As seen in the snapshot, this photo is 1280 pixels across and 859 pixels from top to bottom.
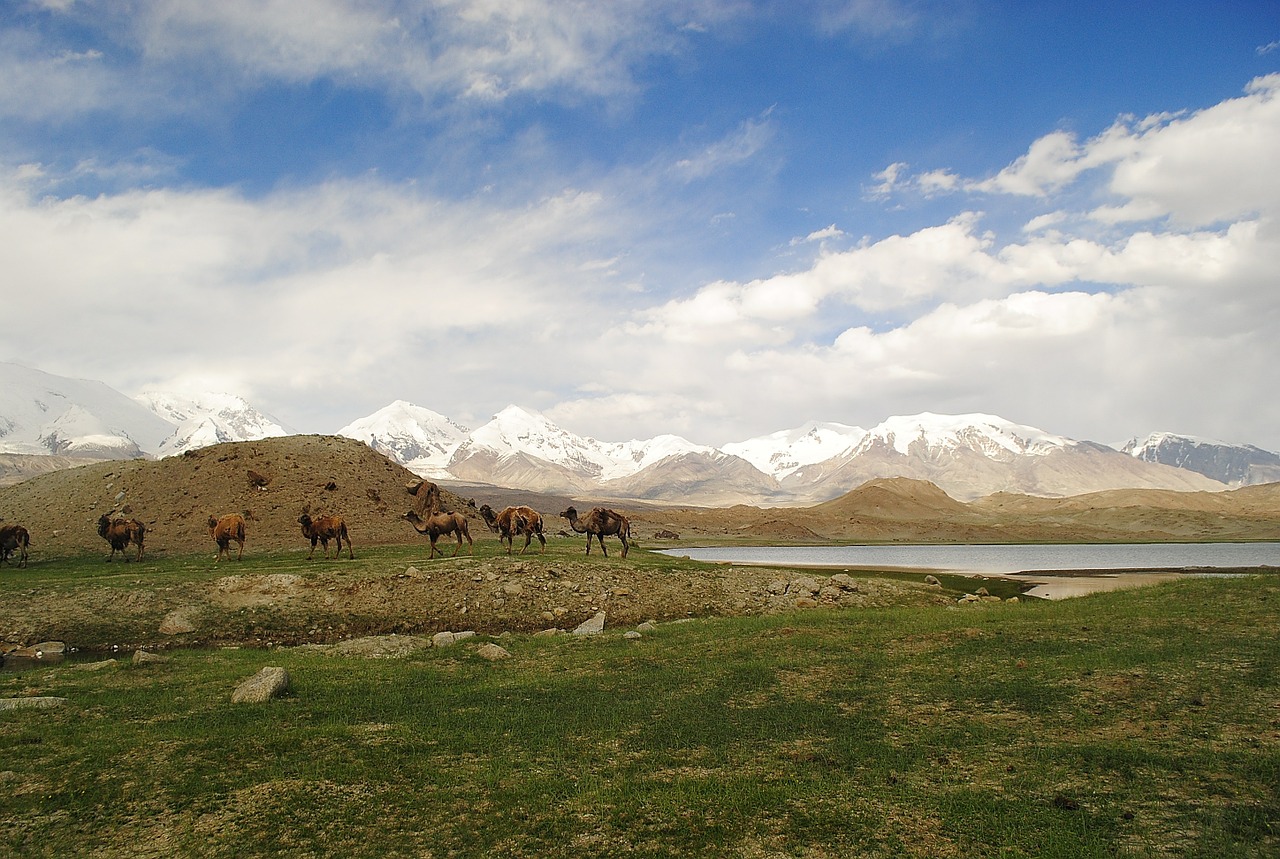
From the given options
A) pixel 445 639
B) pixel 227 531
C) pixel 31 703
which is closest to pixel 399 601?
pixel 445 639

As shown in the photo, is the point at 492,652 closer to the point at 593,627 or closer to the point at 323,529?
the point at 593,627

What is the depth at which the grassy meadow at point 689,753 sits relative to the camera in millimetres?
8273

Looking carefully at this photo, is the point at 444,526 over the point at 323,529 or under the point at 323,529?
over

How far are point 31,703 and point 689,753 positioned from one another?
1246 cm

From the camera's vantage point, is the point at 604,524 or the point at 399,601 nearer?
the point at 399,601

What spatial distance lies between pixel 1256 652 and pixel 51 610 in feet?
119

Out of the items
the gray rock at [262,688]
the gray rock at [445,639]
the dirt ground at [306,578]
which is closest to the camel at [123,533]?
the dirt ground at [306,578]

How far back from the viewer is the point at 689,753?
11141 mm

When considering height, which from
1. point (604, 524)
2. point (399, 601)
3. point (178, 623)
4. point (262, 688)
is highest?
point (604, 524)

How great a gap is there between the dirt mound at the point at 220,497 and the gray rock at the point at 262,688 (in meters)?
29.9

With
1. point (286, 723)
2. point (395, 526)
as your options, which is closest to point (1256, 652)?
point (286, 723)

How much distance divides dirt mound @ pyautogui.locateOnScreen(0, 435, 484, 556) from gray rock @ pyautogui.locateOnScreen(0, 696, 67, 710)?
2982cm

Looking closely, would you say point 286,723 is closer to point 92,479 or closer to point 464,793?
point 464,793

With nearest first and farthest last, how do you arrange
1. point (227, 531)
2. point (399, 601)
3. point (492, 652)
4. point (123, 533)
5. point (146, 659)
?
1. point (146, 659)
2. point (492, 652)
3. point (399, 601)
4. point (227, 531)
5. point (123, 533)
